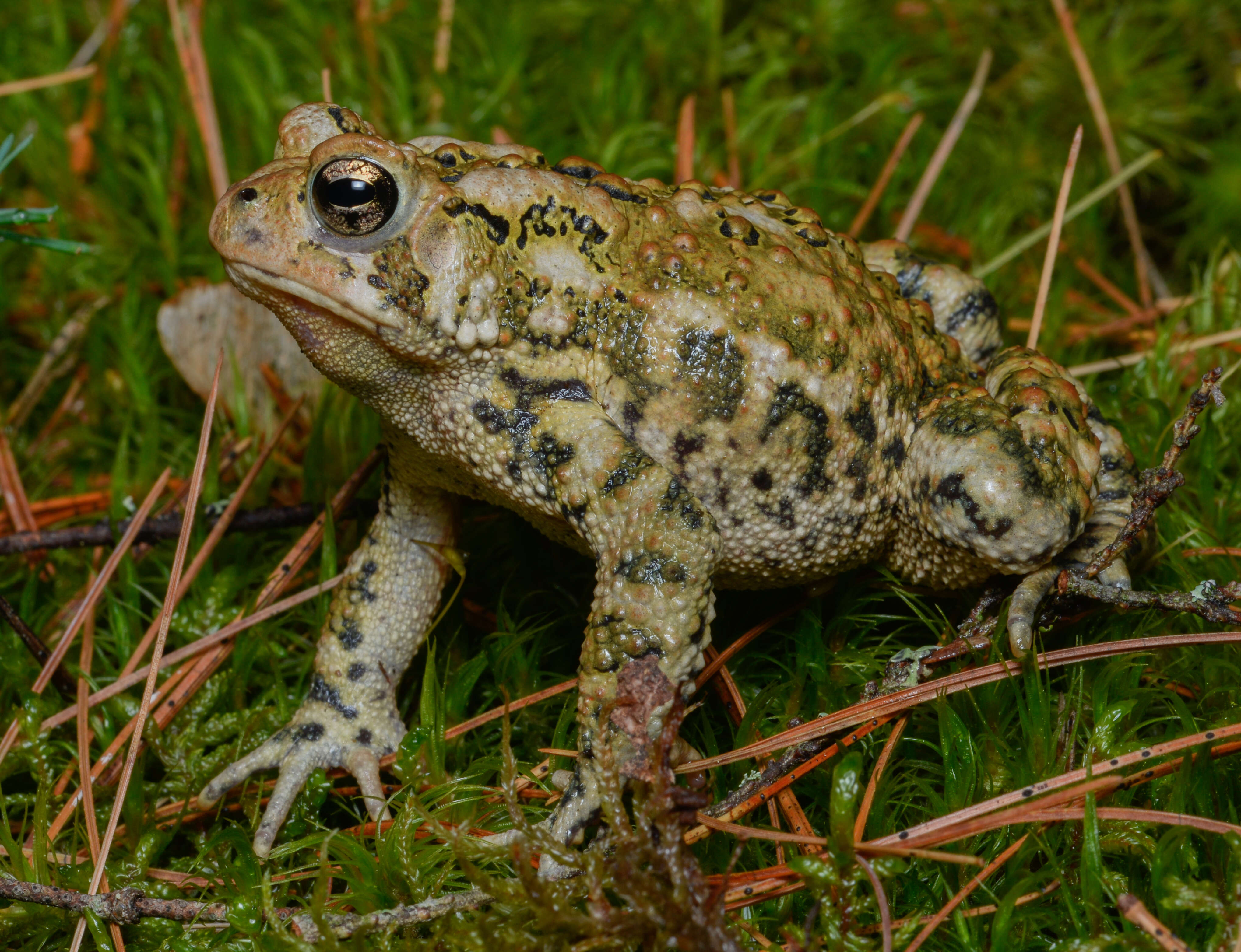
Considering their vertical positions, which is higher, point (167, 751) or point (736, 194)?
point (736, 194)

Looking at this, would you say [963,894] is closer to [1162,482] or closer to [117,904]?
[1162,482]

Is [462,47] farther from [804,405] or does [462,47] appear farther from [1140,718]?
[1140,718]

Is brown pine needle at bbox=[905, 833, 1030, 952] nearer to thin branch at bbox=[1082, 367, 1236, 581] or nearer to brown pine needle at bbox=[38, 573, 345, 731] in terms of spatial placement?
thin branch at bbox=[1082, 367, 1236, 581]

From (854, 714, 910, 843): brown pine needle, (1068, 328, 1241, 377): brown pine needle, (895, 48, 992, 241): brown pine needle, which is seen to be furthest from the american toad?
(895, 48, 992, 241): brown pine needle

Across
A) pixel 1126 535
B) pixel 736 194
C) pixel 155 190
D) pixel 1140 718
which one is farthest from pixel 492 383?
pixel 155 190

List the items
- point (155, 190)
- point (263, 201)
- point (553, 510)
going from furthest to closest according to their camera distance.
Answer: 1. point (155, 190)
2. point (553, 510)
3. point (263, 201)

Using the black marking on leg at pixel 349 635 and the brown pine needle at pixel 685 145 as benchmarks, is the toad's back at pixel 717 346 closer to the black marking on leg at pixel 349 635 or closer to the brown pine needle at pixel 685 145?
the black marking on leg at pixel 349 635
